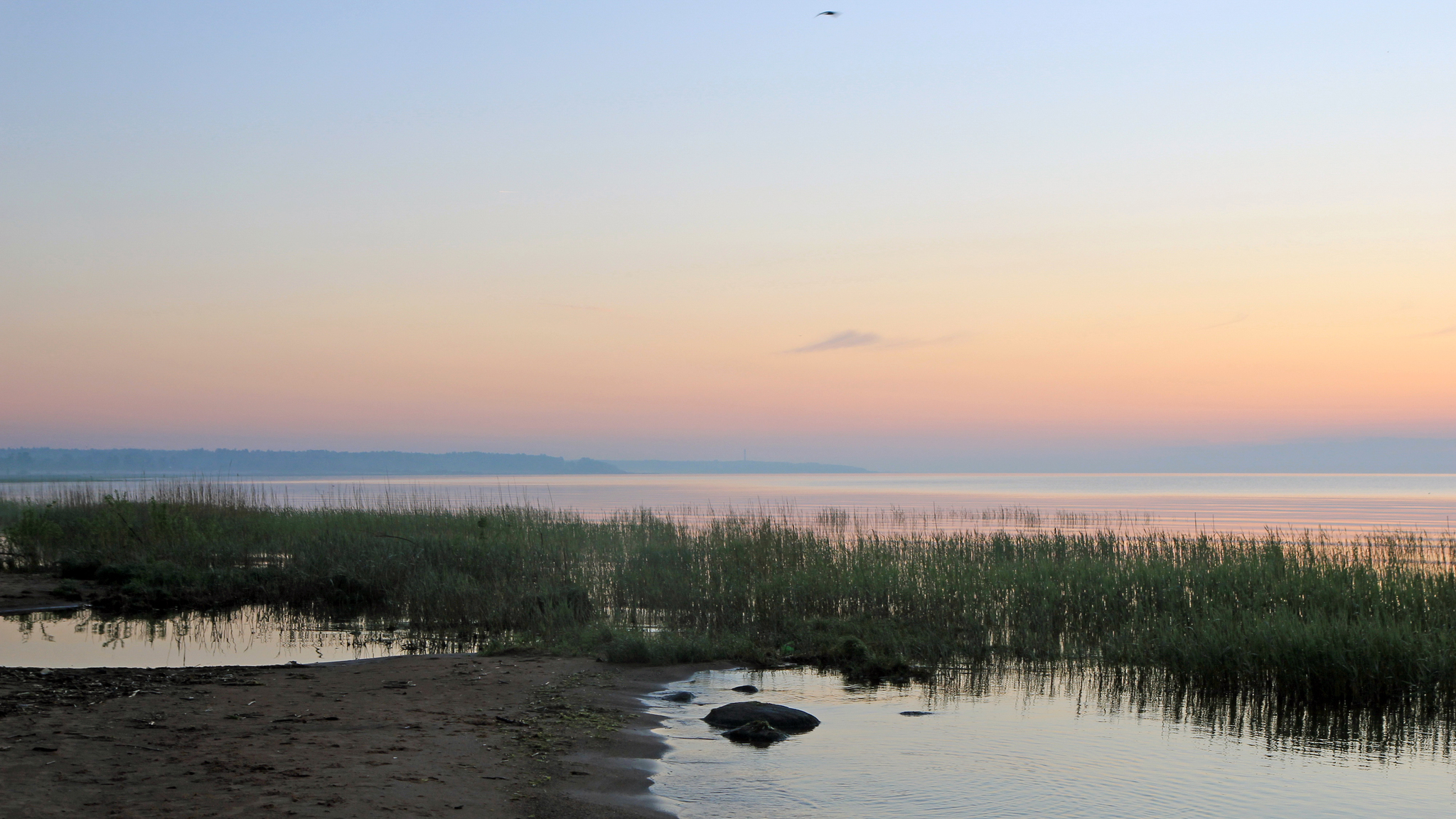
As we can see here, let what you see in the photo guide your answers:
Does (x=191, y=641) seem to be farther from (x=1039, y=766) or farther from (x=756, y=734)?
(x=1039, y=766)

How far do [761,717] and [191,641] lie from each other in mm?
9925

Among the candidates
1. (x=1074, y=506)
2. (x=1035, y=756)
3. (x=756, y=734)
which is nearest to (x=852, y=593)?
(x=756, y=734)

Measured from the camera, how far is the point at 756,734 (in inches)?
350

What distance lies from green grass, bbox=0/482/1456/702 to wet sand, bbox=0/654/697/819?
3.21 m

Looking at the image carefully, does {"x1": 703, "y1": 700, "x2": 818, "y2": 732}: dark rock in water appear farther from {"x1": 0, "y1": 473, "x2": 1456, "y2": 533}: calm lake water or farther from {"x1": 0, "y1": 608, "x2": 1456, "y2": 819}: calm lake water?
{"x1": 0, "y1": 473, "x2": 1456, "y2": 533}: calm lake water

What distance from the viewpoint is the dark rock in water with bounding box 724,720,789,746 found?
8.83m

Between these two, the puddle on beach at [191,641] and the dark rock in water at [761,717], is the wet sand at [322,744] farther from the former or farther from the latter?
the puddle on beach at [191,641]

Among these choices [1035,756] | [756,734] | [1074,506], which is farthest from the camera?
[1074,506]

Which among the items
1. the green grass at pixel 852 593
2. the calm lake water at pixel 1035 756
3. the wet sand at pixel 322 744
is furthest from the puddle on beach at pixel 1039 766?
the green grass at pixel 852 593

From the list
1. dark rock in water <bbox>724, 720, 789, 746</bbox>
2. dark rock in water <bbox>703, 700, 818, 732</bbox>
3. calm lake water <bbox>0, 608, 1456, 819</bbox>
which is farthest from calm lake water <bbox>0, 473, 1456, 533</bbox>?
dark rock in water <bbox>724, 720, 789, 746</bbox>

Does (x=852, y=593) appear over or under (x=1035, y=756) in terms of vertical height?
over

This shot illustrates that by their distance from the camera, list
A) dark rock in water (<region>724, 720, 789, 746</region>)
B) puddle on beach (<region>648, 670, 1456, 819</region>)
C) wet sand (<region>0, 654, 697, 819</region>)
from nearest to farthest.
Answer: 1. wet sand (<region>0, 654, 697, 819</region>)
2. puddle on beach (<region>648, 670, 1456, 819</region>)
3. dark rock in water (<region>724, 720, 789, 746</region>)

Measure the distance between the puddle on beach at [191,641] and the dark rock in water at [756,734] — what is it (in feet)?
20.9

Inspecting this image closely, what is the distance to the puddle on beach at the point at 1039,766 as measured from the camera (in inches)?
284
